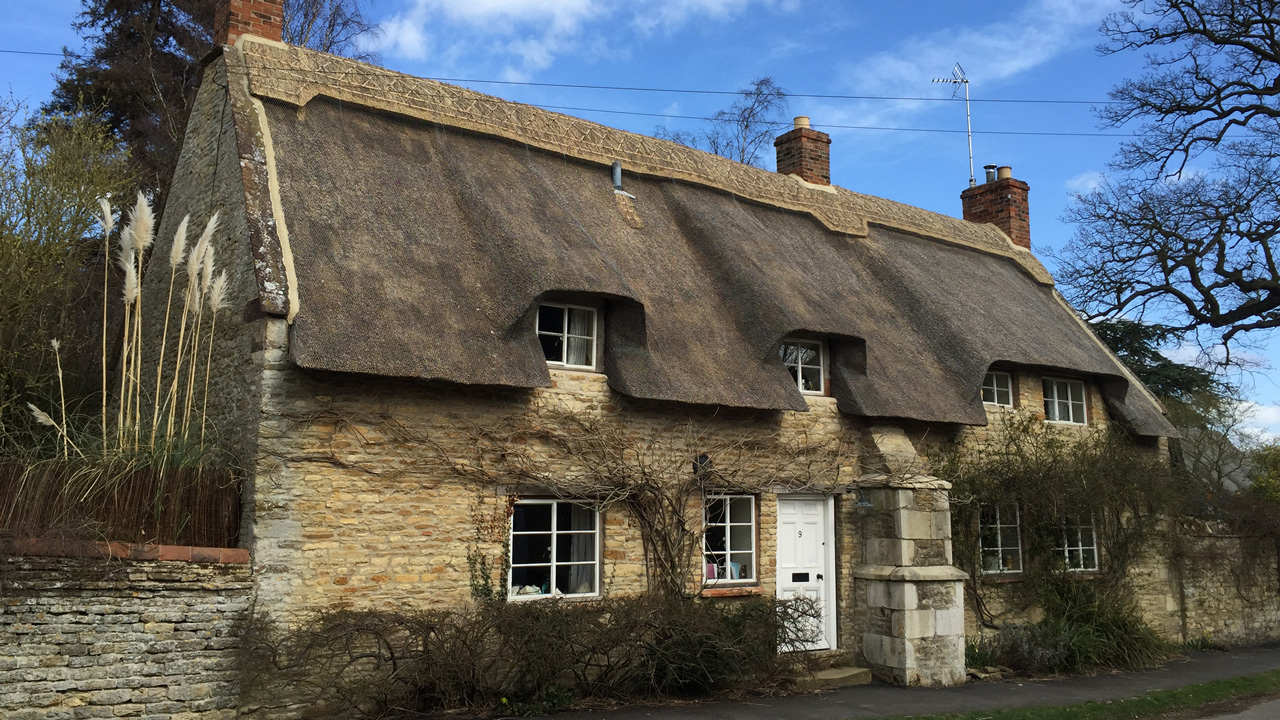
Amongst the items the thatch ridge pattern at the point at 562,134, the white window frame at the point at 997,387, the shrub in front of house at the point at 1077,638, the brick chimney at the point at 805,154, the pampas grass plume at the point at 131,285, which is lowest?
the shrub in front of house at the point at 1077,638

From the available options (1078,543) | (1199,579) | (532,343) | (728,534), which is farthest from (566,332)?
(1199,579)

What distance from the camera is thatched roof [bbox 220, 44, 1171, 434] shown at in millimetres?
9273

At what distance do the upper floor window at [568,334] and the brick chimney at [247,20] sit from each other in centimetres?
457

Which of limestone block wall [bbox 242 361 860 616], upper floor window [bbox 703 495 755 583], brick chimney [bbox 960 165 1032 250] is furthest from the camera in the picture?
brick chimney [bbox 960 165 1032 250]

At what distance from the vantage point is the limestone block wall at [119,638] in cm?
700

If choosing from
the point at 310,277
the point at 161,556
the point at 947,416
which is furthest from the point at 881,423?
the point at 161,556

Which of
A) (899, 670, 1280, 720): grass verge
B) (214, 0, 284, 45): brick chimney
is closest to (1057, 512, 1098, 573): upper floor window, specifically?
(899, 670, 1280, 720): grass verge

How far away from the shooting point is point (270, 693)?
26.5 feet

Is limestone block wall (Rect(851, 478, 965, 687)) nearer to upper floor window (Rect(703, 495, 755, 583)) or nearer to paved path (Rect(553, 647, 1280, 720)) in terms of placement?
paved path (Rect(553, 647, 1280, 720))

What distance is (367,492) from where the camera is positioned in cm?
880

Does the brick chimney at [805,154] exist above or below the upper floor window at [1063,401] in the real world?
above

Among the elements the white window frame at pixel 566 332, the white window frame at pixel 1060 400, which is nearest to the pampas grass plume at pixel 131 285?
the white window frame at pixel 566 332

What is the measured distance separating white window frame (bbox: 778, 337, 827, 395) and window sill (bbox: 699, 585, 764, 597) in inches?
103

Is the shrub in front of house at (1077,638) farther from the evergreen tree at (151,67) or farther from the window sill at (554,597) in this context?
the evergreen tree at (151,67)
